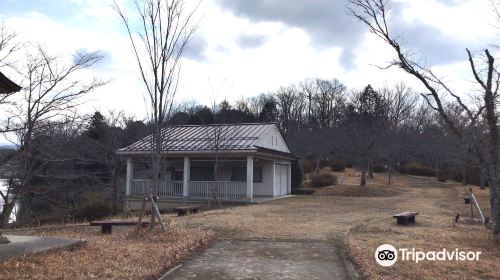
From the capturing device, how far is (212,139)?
25922mm

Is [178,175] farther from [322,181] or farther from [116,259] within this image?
[116,259]

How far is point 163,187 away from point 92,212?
6.41m

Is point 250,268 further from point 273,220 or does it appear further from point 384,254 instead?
point 273,220

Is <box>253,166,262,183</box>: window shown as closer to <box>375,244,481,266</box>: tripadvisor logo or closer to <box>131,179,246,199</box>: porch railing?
<box>131,179,246,199</box>: porch railing

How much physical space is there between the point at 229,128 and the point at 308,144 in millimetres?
20890

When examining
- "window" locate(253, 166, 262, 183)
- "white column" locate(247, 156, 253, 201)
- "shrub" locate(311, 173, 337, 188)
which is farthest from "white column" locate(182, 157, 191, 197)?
"shrub" locate(311, 173, 337, 188)

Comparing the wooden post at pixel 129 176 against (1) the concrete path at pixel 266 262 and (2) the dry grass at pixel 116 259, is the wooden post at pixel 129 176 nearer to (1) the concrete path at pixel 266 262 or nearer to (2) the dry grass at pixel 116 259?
(2) the dry grass at pixel 116 259

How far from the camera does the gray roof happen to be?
81.7 ft

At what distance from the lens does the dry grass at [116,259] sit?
661 cm

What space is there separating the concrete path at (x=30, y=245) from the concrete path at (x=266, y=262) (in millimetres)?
2346

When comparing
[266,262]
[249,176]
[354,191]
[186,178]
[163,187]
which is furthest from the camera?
[354,191]

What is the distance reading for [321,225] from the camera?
44.4 feet

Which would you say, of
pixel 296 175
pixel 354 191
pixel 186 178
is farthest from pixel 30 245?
pixel 296 175

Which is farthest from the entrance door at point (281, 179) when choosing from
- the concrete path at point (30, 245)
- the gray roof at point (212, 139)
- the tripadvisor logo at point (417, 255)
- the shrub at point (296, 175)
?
the concrete path at point (30, 245)
